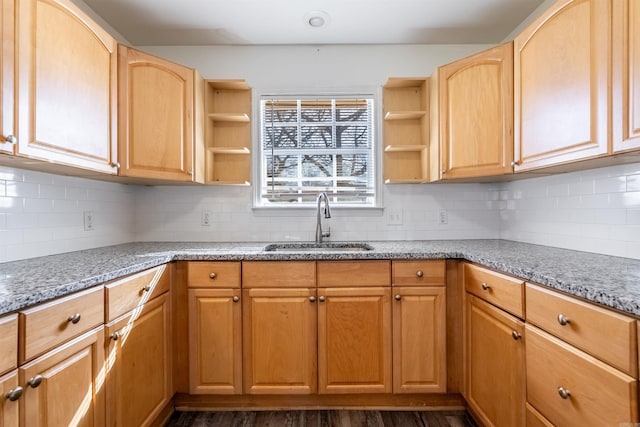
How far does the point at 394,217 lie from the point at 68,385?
2008mm

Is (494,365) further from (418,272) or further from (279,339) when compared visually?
(279,339)

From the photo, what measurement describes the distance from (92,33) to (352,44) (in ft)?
5.45

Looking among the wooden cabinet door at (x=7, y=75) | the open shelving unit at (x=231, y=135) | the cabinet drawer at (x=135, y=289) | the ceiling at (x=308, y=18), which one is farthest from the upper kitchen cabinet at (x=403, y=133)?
the wooden cabinet door at (x=7, y=75)

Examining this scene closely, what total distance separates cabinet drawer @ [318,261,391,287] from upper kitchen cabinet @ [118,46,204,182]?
3.44 feet

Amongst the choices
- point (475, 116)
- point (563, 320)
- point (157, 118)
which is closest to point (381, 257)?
point (563, 320)

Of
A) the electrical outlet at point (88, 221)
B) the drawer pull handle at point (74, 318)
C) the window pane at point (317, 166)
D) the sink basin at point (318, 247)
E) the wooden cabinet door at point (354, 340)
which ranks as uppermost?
the window pane at point (317, 166)

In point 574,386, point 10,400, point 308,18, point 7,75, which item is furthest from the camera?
point 308,18

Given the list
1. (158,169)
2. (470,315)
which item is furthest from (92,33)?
(470,315)

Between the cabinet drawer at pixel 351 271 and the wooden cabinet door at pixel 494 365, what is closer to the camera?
the wooden cabinet door at pixel 494 365

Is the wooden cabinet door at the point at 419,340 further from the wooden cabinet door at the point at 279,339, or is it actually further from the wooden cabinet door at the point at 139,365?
the wooden cabinet door at the point at 139,365

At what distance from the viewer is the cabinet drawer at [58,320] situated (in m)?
0.90

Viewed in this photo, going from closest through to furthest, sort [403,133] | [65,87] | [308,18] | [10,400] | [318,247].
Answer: [10,400] → [65,87] → [308,18] → [318,247] → [403,133]

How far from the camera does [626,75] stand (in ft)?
3.70

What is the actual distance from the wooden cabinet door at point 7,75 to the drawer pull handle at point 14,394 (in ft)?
2.66
